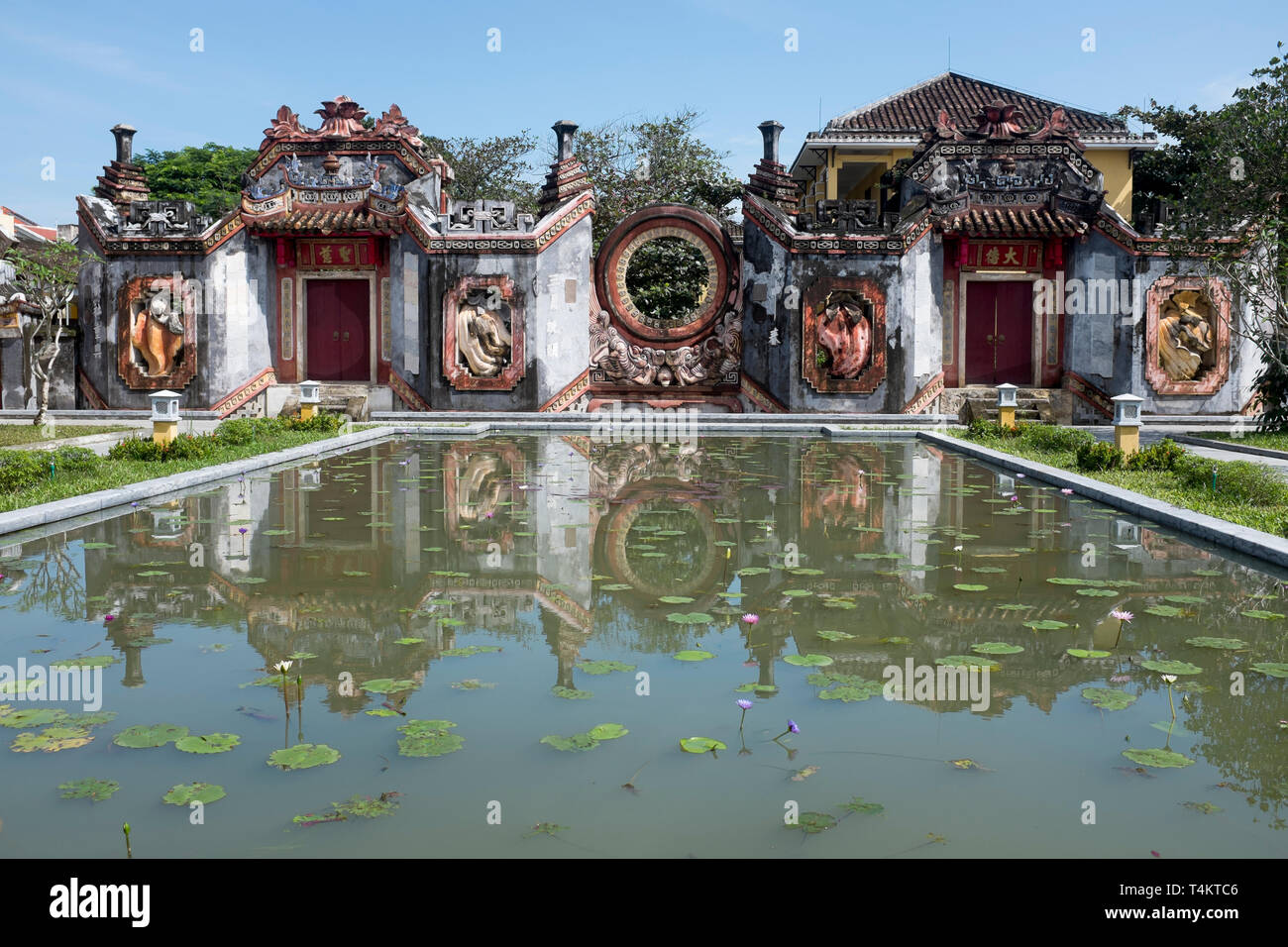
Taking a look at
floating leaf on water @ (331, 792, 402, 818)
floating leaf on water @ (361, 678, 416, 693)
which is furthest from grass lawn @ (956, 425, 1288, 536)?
floating leaf on water @ (331, 792, 402, 818)

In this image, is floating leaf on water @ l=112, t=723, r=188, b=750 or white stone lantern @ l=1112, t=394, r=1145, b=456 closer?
floating leaf on water @ l=112, t=723, r=188, b=750

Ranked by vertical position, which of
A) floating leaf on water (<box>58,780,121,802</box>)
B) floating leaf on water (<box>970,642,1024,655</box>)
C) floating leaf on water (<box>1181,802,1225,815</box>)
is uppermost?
floating leaf on water (<box>970,642,1024,655</box>)

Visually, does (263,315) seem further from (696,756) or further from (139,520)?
(696,756)

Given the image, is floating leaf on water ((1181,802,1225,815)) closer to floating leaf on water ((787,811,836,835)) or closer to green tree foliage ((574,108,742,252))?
floating leaf on water ((787,811,836,835))

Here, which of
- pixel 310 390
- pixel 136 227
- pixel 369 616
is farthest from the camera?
pixel 136 227

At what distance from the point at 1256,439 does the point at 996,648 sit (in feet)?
36.1

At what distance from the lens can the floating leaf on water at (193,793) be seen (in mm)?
2816

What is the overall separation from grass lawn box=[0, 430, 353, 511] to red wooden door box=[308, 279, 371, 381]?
6715 mm

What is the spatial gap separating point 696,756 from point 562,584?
7.95ft

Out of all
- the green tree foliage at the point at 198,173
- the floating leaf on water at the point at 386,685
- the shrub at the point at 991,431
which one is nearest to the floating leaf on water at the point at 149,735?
the floating leaf on water at the point at 386,685

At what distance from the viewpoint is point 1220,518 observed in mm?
6969

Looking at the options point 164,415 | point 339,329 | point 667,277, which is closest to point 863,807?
point 164,415

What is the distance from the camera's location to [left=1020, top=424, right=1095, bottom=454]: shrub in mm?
11742
